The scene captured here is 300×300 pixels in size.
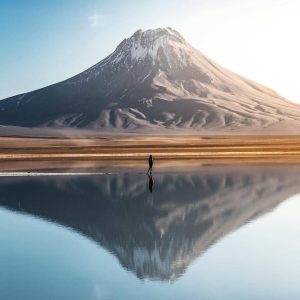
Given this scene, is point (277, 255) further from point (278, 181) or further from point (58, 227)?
point (278, 181)

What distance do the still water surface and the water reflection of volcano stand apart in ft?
0.14

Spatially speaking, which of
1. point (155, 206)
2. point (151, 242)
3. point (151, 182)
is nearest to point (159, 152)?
point (151, 182)

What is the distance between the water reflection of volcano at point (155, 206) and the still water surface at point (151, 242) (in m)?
0.04

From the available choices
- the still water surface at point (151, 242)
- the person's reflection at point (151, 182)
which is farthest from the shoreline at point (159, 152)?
the still water surface at point (151, 242)

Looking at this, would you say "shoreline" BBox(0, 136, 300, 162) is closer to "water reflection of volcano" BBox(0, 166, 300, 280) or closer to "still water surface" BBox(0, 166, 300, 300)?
"water reflection of volcano" BBox(0, 166, 300, 280)

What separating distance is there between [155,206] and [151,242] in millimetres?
6718

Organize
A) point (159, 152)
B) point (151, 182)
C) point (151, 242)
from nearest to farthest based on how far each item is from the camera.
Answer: point (151, 242), point (151, 182), point (159, 152)

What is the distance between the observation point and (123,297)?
451 inches

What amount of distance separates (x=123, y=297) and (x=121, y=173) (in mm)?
27164

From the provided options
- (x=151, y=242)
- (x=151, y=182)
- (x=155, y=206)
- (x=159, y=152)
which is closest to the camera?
(x=151, y=242)

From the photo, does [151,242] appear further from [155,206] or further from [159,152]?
[159,152]

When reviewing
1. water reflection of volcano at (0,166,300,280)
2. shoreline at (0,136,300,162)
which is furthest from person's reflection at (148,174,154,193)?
shoreline at (0,136,300,162)

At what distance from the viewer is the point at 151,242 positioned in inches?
653

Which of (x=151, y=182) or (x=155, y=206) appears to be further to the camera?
(x=151, y=182)
